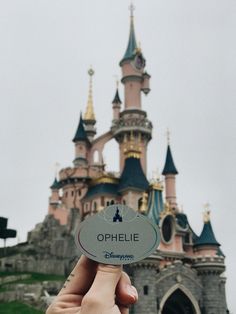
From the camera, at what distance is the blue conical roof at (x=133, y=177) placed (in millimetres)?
47875

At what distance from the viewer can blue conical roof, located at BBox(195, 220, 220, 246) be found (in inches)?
1793

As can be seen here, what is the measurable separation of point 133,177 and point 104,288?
42.0 m

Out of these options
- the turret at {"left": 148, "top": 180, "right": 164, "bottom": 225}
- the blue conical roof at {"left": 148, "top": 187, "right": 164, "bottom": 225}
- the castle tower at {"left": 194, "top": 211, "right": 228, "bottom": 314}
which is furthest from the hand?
the castle tower at {"left": 194, "top": 211, "right": 228, "bottom": 314}

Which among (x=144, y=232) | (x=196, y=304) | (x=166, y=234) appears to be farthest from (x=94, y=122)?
(x=144, y=232)

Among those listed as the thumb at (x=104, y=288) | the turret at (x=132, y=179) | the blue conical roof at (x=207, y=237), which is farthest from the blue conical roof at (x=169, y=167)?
the thumb at (x=104, y=288)

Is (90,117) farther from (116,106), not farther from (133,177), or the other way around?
(133,177)

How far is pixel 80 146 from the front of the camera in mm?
54812

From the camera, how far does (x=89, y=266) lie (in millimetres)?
7164

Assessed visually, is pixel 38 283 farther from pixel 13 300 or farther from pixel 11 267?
pixel 11 267

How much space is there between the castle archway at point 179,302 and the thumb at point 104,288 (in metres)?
35.2

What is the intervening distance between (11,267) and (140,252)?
40.4 metres

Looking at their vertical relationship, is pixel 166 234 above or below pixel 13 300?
above

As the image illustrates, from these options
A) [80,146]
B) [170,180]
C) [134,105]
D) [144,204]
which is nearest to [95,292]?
[144,204]

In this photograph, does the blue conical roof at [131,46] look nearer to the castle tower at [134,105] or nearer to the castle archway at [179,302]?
the castle tower at [134,105]
